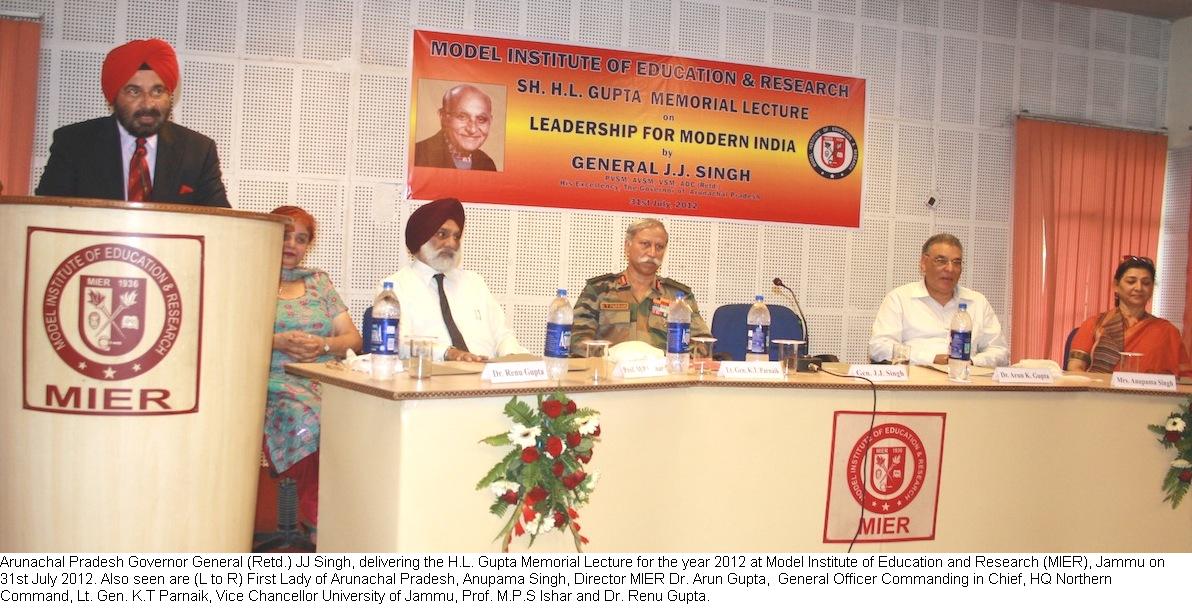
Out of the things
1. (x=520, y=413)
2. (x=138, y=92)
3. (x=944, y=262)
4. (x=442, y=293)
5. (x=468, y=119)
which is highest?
(x=468, y=119)

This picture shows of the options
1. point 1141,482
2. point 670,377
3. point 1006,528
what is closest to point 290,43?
point 670,377

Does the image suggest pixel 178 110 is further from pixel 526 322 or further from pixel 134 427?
pixel 134 427

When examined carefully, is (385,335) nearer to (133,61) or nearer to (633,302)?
(133,61)

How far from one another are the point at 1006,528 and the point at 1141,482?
0.64 metres

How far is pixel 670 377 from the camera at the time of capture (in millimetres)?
3393

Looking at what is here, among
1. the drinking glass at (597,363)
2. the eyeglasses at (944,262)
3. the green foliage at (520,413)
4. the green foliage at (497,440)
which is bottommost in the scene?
the green foliage at (497,440)

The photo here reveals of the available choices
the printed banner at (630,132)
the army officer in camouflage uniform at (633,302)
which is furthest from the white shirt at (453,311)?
the printed banner at (630,132)

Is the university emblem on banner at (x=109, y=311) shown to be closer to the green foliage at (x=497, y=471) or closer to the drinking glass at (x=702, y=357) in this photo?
the green foliage at (x=497, y=471)

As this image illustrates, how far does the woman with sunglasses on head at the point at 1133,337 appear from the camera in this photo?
4828 millimetres

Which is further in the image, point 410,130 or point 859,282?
point 859,282

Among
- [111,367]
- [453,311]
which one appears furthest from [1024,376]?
[111,367]

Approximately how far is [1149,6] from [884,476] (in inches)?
200

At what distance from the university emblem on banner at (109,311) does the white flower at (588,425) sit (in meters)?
1.26

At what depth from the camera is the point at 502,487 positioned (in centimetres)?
286
